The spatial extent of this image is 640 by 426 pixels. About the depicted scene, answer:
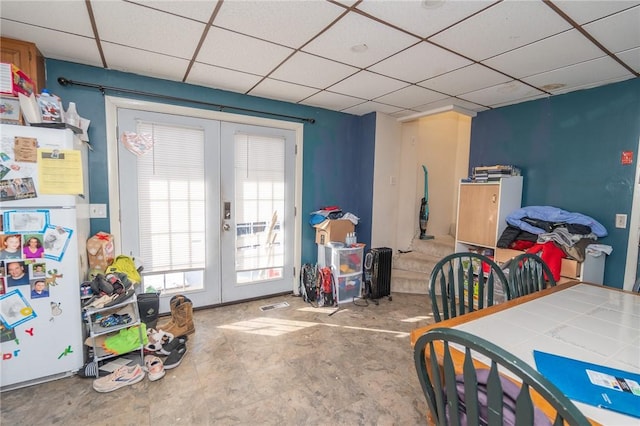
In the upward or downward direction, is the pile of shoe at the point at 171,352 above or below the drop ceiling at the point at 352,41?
below

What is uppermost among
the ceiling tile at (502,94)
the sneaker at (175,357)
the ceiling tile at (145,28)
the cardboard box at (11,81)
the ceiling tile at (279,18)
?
the ceiling tile at (145,28)

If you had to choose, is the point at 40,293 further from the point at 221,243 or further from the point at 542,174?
the point at 542,174

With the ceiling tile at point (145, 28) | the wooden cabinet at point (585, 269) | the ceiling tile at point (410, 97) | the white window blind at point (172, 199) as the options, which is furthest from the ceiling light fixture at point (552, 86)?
the white window blind at point (172, 199)

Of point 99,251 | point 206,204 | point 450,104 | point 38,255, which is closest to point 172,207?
point 206,204

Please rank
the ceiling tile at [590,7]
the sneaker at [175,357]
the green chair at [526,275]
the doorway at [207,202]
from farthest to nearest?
the doorway at [207,202], the sneaker at [175,357], the green chair at [526,275], the ceiling tile at [590,7]

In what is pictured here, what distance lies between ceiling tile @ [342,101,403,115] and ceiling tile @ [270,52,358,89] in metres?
0.84

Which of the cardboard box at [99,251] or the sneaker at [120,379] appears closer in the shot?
the sneaker at [120,379]

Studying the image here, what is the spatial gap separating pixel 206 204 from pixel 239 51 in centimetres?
164

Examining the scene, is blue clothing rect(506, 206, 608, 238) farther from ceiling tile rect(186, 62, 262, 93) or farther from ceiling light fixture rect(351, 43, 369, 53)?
ceiling tile rect(186, 62, 262, 93)

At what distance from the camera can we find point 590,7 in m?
1.63

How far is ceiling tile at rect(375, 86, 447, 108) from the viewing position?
306 centimetres

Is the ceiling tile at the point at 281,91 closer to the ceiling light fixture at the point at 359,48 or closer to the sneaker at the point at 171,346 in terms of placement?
the ceiling light fixture at the point at 359,48

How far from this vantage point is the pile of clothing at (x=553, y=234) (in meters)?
2.65

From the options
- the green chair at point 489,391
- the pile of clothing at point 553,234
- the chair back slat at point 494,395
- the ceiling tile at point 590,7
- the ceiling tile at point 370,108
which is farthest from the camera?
the ceiling tile at point 370,108
